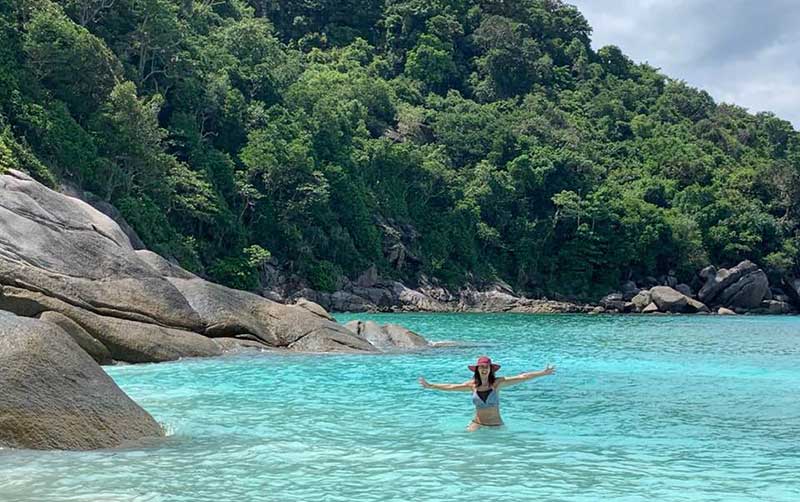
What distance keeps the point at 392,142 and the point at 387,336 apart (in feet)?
155

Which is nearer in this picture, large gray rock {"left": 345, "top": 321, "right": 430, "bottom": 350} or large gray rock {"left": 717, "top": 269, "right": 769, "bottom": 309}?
large gray rock {"left": 345, "top": 321, "right": 430, "bottom": 350}

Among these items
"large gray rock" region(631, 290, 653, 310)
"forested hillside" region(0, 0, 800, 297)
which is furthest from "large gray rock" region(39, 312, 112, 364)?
"large gray rock" region(631, 290, 653, 310)

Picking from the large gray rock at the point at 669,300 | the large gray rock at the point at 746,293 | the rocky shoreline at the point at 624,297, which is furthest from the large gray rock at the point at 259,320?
the large gray rock at the point at 746,293

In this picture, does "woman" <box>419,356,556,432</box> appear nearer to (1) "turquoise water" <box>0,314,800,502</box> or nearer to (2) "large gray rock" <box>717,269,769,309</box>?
(1) "turquoise water" <box>0,314,800,502</box>

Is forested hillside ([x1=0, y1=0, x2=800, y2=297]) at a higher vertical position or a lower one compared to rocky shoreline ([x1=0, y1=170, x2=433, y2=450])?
higher

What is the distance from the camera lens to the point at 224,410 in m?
13.0

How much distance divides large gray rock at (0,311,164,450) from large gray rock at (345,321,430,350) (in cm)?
1613

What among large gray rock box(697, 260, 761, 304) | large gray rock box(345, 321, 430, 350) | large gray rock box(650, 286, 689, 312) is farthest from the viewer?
large gray rock box(697, 260, 761, 304)

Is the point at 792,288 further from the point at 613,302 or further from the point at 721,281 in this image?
the point at 613,302

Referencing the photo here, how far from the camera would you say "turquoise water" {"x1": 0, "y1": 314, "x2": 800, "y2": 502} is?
26.4ft

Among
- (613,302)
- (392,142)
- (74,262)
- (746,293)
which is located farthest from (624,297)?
(74,262)

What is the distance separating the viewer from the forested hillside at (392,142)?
4416cm

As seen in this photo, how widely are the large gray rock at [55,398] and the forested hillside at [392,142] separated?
19264 mm

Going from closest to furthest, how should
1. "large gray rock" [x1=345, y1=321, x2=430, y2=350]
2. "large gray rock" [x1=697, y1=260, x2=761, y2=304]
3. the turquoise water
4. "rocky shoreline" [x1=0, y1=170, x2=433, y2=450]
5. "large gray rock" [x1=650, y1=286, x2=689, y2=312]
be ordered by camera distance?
the turquoise water
"rocky shoreline" [x1=0, y1=170, x2=433, y2=450]
"large gray rock" [x1=345, y1=321, x2=430, y2=350]
"large gray rock" [x1=650, y1=286, x2=689, y2=312]
"large gray rock" [x1=697, y1=260, x2=761, y2=304]
